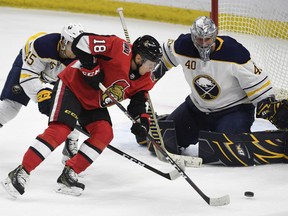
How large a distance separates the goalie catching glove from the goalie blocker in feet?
0.29

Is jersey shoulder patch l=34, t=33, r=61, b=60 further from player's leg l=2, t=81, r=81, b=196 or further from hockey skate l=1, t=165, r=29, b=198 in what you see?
Answer: hockey skate l=1, t=165, r=29, b=198

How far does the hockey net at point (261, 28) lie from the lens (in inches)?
205

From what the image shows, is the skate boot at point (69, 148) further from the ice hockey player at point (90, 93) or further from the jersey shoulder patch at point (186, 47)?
the jersey shoulder patch at point (186, 47)

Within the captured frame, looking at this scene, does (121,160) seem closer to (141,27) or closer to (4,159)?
(4,159)

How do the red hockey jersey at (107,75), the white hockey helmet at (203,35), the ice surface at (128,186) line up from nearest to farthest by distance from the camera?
1. the ice surface at (128,186)
2. the red hockey jersey at (107,75)
3. the white hockey helmet at (203,35)

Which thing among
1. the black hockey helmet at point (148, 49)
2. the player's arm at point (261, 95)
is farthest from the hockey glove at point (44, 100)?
the player's arm at point (261, 95)

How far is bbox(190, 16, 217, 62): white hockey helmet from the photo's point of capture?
13.4 ft

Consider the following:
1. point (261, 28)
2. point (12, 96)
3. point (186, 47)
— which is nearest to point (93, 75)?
point (12, 96)

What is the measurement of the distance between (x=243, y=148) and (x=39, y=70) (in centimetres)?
116

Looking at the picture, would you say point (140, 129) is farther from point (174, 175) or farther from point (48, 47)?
point (48, 47)

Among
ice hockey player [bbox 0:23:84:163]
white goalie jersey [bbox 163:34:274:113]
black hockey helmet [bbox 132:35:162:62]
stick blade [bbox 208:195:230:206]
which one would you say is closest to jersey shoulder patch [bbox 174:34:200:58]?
white goalie jersey [bbox 163:34:274:113]

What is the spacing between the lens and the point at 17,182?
337cm

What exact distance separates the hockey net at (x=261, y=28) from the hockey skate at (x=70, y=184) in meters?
2.02

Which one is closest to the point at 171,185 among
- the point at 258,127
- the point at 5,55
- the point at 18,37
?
the point at 258,127
